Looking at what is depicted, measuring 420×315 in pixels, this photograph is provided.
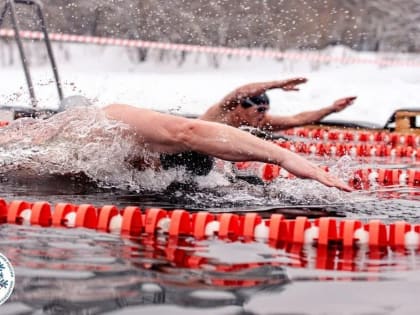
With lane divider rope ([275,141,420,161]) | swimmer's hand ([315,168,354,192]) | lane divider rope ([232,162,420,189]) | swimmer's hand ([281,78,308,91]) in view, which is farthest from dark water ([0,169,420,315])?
lane divider rope ([275,141,420,161])

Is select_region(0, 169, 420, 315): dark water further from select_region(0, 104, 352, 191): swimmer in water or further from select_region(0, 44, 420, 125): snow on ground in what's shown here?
select_region(0, 44, 420, 125): snow on ground

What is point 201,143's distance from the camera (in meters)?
4.43

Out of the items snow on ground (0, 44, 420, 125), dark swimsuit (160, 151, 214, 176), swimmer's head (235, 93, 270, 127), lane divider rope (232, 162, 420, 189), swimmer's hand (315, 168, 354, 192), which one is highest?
snow on ground (0, 44, 420, 125)

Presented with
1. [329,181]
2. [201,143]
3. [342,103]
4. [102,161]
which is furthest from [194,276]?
[342,103]

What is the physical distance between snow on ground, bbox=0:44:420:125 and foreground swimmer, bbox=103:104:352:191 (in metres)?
4.69

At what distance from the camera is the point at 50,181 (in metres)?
5.08

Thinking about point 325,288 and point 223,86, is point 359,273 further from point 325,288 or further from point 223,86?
point 223,86

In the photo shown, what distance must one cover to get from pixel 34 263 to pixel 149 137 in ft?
6.07

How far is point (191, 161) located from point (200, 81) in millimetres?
17094

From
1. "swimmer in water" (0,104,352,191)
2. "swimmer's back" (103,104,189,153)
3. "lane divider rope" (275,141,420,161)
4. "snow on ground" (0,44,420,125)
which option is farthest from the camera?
"snow on ground" (0,44,420,125)

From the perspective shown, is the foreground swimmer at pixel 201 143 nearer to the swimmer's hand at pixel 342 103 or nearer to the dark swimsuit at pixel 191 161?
the dark swimsuit at pixel 191 161

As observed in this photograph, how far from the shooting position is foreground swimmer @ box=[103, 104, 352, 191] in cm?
422

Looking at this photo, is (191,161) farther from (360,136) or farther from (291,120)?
(360,136)

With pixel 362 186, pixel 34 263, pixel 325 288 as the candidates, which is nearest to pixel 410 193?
pixel 362 186
